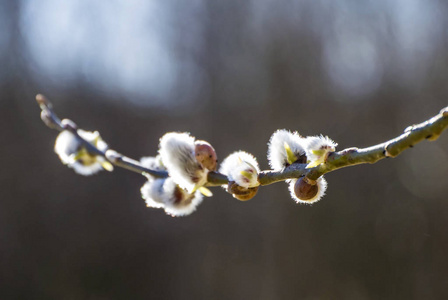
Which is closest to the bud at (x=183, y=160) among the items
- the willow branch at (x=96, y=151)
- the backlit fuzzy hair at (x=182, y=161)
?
the backlit fuzzy hair at (x=182, y=161)

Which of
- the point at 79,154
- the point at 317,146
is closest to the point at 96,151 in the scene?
the point at 79,154

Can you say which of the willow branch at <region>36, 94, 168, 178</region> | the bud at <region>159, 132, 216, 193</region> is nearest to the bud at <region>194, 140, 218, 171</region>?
the bud at <region>159, 132, 216, 193</region>

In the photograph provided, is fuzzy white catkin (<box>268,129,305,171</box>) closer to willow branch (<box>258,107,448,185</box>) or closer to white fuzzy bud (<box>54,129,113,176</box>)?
willow branch (<box>258,107,448,185</box>)

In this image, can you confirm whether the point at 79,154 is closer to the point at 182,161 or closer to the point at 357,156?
the point at 182,161

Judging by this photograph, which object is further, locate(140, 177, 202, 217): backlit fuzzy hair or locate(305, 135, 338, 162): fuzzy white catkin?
locate(140, 177, 202, 217): backlit fuzzy hair

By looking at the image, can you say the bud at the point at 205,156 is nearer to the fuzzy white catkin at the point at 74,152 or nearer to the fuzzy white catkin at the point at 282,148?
the fuzzy white catkin at the point at 282,148
